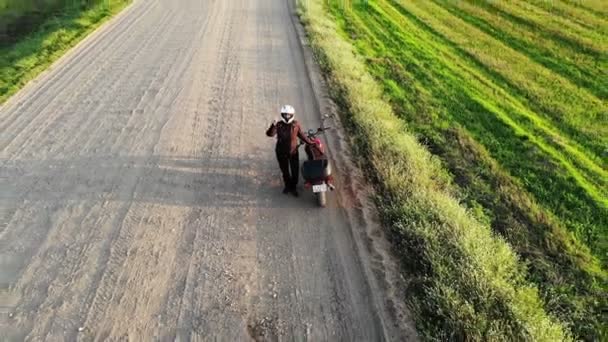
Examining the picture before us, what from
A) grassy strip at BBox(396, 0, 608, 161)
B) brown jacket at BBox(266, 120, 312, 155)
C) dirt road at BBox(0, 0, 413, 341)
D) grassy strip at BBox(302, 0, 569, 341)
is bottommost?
dirt road at BBox(0, 0, 413, 341)

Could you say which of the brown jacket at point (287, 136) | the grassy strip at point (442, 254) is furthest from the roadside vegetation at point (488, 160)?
the brown jacket at point (287, 136)

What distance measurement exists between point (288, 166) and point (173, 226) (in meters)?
2.36

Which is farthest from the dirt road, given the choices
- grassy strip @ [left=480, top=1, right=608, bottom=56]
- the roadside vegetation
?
grassy strip @ [left=480, top=1, right=608, bottom=56]

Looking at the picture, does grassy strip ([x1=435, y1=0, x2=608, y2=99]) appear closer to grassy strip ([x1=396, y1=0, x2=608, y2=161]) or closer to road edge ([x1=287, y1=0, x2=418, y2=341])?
grassy strip ([x1=396, y1=0, x2=608, y2=161])

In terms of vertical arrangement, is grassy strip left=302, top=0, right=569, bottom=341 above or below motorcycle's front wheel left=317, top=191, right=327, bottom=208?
above

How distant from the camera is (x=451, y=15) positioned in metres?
23.2

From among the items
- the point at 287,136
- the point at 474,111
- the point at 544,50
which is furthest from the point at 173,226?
the point at 544,50

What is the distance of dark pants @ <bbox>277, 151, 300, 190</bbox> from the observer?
8922 mm

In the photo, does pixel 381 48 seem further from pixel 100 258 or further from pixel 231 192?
pixel 100 258

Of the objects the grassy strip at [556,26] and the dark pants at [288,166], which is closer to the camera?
the dark pants at [288,166]

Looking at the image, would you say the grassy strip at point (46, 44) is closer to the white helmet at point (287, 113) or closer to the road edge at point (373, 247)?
the white helmet at point (287, 113)

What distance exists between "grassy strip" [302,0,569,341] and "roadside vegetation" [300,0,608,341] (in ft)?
0.08

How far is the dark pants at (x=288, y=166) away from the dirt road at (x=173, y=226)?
1.16 feet

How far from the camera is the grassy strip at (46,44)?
15.4 meters
